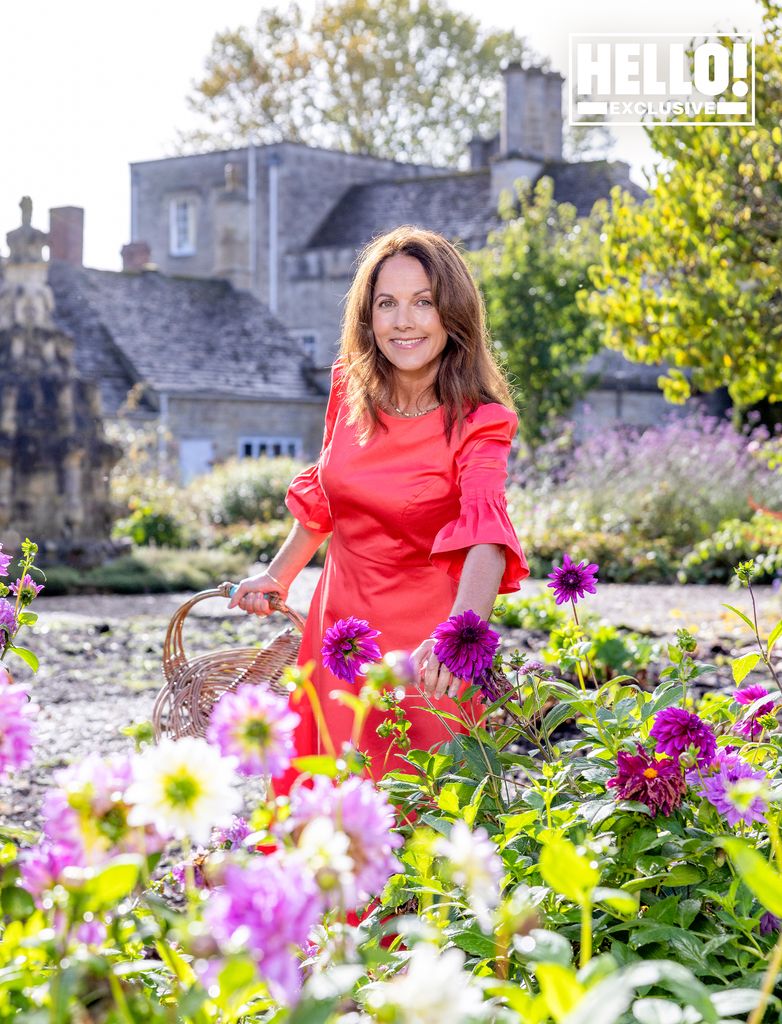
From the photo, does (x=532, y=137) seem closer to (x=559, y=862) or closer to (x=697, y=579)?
(x=697, y=579)

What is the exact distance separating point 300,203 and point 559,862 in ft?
123

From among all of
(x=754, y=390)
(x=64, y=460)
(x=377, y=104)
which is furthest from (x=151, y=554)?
(x=377, y=104)

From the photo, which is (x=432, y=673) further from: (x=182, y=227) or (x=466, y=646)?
(x=182, y=227)

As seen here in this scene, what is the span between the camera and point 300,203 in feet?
123

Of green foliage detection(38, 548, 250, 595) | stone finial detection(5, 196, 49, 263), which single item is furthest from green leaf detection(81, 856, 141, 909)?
stone finial detection(5, 196, 49, 263)

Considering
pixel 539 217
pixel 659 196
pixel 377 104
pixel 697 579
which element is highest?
pixel 377 104

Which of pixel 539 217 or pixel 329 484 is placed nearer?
pixel 329 484

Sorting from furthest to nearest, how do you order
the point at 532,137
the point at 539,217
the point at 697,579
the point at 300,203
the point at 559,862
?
the point at 300,203 → the point at 532,137 → the point at 539,217 → the point at 697,579 → the point at 559,862

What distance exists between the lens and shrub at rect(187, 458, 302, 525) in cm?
1969

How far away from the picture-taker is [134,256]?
33.8m

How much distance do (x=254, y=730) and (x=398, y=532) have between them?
208 centimetres

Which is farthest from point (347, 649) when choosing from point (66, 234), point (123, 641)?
point (66, 234)

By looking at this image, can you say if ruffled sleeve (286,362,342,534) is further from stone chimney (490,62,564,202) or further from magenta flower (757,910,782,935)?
stone chimney (490,62,564,202)

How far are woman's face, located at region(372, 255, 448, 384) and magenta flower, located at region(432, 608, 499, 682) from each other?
120 centimetres
